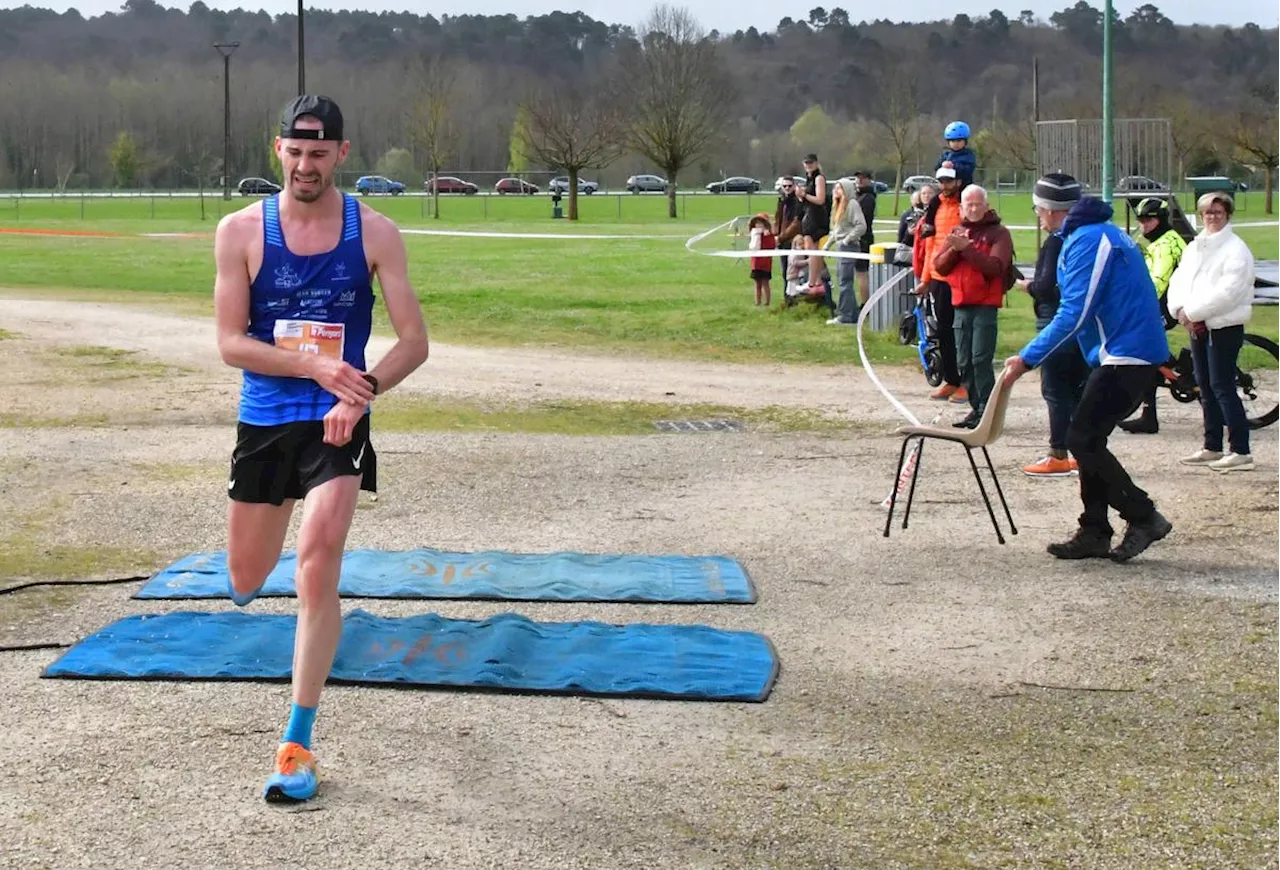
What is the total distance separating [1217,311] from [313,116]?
7475 mm

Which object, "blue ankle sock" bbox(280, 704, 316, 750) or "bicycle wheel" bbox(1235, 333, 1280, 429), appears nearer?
"blue ankle sock" bbox(280, 704, 316, 750)

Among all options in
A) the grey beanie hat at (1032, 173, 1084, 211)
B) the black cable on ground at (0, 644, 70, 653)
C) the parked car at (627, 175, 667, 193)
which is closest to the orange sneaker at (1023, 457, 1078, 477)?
the grey beanie hat at (1032, 173, 1084, 211)

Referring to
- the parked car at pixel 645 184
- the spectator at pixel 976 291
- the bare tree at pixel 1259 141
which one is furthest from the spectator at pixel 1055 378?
the parked car at pixel 645 184

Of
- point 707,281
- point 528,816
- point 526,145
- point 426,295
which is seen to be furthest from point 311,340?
point 526,145

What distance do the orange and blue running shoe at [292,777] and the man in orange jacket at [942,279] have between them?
8.96 m

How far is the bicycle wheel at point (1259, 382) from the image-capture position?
12831 mm

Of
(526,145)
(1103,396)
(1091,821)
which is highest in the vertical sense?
(526,145)

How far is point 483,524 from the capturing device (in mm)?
9406

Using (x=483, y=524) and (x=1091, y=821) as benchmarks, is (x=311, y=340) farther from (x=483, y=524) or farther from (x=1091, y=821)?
(x=483, y=524)

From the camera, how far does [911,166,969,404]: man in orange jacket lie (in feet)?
44.9

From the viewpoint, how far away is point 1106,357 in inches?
334

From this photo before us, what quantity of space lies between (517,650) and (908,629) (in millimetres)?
1667

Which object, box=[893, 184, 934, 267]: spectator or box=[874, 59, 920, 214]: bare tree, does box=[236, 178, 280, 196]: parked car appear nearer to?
box=[874, 59, 920, 214]: bare tree

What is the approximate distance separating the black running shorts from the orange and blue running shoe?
0.78 m
